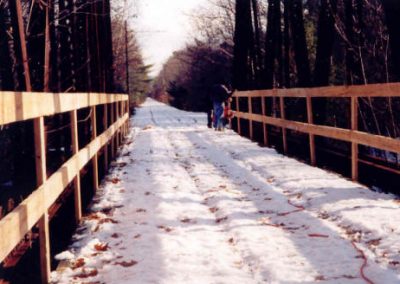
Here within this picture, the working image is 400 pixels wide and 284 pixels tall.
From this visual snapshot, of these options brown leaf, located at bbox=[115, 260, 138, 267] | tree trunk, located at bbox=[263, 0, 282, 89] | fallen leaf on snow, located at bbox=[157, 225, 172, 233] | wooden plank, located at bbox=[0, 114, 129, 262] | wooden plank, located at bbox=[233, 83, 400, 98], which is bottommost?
brown leaf, located at bbox=[115, 260, 138, 267]

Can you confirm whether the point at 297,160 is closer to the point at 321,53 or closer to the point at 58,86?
the point at 321,53

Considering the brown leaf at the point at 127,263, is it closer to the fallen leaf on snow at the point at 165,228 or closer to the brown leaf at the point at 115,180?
the fallen leaf on snow at the point at 165,228

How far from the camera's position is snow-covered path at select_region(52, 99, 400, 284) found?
12.5ft

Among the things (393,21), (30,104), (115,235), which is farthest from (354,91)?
(30,104)

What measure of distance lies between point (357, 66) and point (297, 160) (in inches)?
76.4

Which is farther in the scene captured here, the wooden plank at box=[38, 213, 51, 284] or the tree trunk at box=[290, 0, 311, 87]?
the tree trunk at box=[290, 0, 311, 87]

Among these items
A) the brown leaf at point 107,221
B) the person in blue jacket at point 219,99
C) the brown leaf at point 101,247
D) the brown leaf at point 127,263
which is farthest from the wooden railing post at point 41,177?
the person in blue jacket at point 219,99

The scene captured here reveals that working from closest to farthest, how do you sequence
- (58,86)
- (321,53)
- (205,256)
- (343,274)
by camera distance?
1. (343,274)
2. (205,256)
3. (58,86)
4. (321,53)

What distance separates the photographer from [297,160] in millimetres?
9898

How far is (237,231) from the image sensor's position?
486 cm

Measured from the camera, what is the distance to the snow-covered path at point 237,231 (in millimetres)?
3801

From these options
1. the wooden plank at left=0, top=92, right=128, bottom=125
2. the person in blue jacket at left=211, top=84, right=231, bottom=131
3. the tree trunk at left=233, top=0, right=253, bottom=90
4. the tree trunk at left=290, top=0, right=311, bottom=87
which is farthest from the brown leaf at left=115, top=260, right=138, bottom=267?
the person in blue jacket at left=211, top=84, right=231, bottom=131


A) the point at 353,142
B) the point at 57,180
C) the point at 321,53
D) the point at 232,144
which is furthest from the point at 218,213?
the point at 232,144

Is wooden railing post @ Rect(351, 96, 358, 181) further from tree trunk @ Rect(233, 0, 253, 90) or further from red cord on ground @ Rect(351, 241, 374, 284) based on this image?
tree trunk @ Rect(233, 0, 253, 90)
